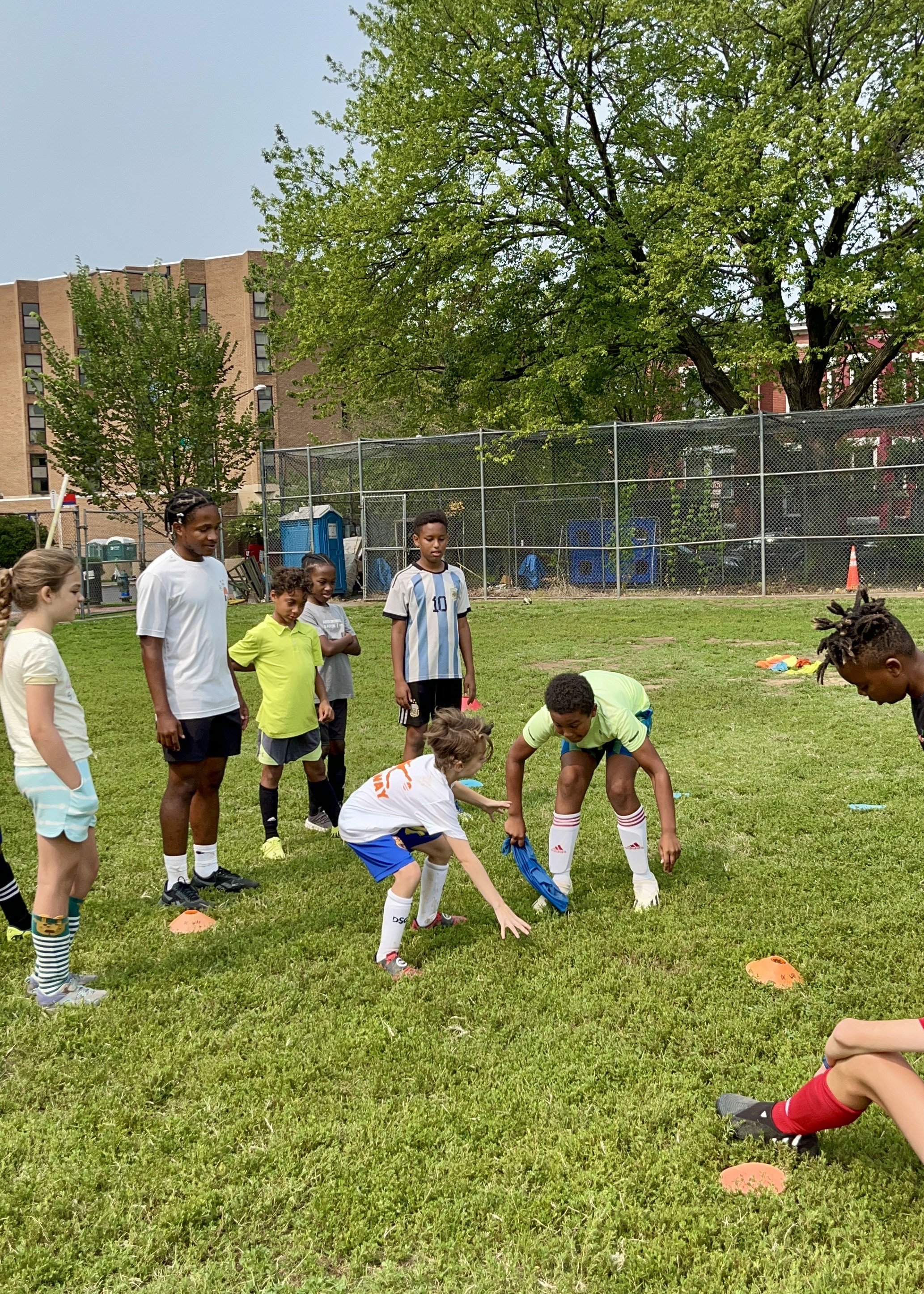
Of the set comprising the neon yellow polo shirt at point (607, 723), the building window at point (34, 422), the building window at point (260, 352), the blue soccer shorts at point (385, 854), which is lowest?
the blue soccer shorts at point (385, 854)

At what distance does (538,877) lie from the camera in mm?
4496

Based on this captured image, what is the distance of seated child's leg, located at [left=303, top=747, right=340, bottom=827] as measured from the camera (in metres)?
5.95

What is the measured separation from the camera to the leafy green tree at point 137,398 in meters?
27.0

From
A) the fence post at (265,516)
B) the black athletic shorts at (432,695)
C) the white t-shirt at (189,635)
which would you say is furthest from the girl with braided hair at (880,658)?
the fence post at (265,516)

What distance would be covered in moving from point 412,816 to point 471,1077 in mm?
1171

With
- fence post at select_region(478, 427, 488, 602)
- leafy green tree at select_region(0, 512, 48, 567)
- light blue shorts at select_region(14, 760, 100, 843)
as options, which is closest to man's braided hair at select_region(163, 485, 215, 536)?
light blue shorts at select_region(14, 760, 100, 843)

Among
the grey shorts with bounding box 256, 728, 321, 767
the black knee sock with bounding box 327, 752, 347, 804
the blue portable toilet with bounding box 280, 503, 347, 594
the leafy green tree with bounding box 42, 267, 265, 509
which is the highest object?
the leafy green tree with bounding box 42, 267, 265, 509

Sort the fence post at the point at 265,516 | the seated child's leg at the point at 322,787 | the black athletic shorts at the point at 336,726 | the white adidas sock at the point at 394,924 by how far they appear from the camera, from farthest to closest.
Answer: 1. the fence post at the point at 265,516
2. the black athletic shorts at the point at 336,726
3. the seated child's leg at the point at 322,787
4. the white adidas sock at the point at 394,924

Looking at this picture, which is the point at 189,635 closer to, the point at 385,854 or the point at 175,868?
the point at 175,868

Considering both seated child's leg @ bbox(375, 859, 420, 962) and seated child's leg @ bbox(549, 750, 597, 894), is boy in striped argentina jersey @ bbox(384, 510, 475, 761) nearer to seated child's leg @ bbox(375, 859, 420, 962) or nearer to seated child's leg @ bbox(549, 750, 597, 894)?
seated child's leg @ bbox(549, 750, 597, 894)

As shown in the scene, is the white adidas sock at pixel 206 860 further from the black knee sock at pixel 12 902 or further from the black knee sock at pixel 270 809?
the black knee sock at pixel 12 902

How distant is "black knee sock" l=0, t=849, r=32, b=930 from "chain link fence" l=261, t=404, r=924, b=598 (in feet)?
51.5

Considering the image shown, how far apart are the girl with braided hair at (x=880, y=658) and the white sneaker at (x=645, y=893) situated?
6.04 ft

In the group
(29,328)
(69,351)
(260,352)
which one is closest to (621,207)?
(260,352)
